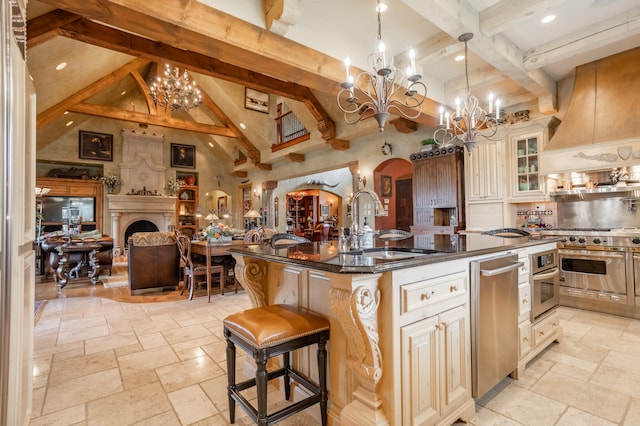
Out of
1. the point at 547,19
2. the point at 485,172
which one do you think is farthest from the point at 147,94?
the point at 547,19

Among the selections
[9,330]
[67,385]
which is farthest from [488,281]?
[67,385]

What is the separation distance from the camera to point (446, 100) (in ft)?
16.2

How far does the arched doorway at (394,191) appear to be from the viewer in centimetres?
700

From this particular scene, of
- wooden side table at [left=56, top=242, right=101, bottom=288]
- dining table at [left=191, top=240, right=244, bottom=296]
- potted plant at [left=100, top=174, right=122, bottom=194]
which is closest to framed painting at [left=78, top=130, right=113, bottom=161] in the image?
potted plant at [left=100, top=174, right=122, bottom=194]

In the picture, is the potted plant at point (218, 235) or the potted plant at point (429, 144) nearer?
the potted plant at point (218, 235)

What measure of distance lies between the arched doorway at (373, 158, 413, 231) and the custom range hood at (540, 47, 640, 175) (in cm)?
280

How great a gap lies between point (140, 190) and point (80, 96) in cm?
430

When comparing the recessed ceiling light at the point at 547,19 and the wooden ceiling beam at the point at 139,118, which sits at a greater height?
the wooden ceiling beam at the point at 139,118

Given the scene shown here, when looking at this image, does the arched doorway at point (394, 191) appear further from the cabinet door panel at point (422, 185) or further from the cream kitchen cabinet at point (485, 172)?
the cream kitchen cabinet at point (485, 172)

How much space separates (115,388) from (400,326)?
6.91ft

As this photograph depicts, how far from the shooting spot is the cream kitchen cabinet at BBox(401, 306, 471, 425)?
4.75ft

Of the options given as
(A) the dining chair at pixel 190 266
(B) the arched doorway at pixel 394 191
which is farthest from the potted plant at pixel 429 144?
(A) the dining chair at pixel 190 266

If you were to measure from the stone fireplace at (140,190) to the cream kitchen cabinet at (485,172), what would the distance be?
10267 mm

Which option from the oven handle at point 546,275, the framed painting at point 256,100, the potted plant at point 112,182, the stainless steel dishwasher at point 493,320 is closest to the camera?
the stainless steel dishwasher at point 493,320
